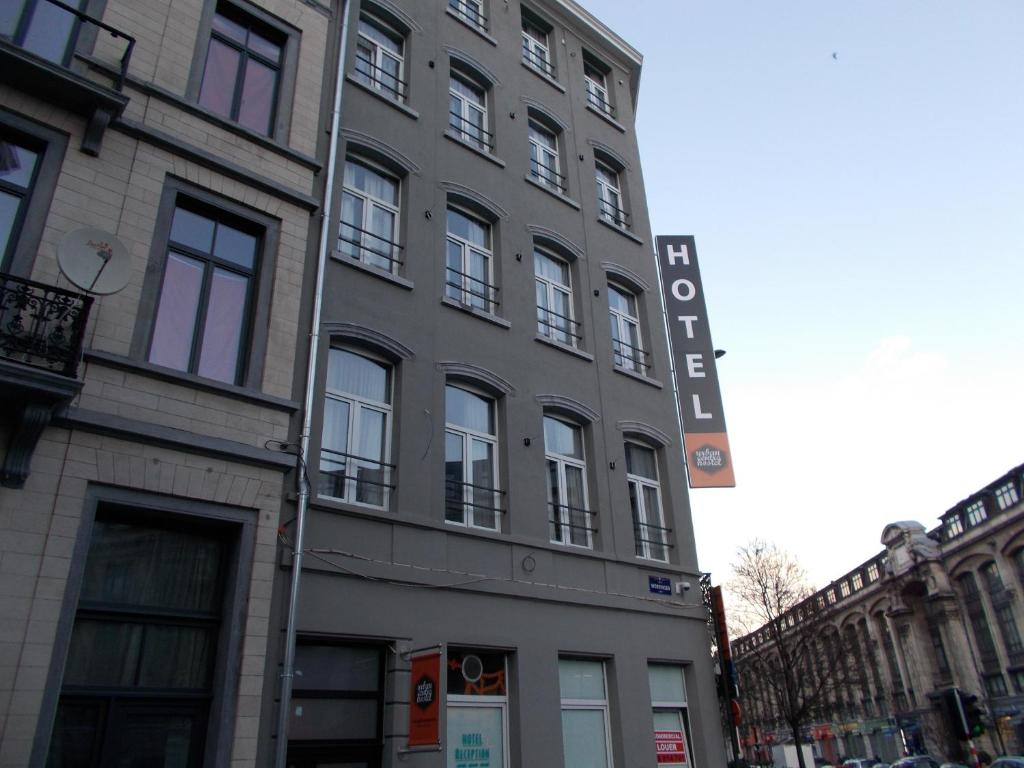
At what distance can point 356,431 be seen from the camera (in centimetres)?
1038

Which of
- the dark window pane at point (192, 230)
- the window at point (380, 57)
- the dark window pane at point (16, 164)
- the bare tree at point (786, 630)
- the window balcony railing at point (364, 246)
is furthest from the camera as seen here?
the bare tree at point (786, 630)

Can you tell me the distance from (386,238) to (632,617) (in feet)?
24.8

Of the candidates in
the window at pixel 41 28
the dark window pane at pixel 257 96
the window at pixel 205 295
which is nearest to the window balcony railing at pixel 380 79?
the dark window pane at pixel 257 96

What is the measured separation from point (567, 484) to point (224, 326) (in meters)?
6.48

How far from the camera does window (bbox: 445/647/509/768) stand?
9805 millimetres

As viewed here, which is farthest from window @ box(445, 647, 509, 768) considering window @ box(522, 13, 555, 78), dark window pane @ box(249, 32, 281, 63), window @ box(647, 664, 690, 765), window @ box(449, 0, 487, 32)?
window @ box(522, 13, 555, 78)

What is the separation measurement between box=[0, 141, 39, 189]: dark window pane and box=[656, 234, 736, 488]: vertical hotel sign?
12.1 meters

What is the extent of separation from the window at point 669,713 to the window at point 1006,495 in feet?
161

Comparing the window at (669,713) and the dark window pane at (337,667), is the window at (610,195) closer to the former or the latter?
the window at (669,713)

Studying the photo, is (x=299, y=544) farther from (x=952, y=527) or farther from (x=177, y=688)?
(x=952, y=527)

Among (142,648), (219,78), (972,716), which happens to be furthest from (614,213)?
(142,648)

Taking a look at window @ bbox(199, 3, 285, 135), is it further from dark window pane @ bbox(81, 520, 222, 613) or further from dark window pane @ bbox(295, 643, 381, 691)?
dark window pane @ bbox(295, 643, 381, 691)

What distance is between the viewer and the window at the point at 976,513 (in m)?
55.3

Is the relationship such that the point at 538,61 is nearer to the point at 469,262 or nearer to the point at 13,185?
the point at 469,262
